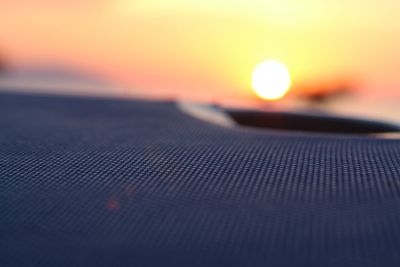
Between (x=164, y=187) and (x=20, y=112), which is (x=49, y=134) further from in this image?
(x=164, y=187)

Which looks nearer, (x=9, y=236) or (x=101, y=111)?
(x=9, y=236)

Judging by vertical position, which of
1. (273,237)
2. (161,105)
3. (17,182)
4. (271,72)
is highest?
(273,237)

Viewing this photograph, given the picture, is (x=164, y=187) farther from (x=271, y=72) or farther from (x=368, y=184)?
(x=271, y=72)

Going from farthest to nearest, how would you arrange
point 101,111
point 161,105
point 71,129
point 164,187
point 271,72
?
point 271,72 < point 161,105 < point 101,111 < point 71,129 < point 164,187

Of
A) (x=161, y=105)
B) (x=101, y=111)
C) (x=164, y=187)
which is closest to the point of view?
(x=164, y=187)

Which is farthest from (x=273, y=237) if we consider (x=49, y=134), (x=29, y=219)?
(x=49, y=134)

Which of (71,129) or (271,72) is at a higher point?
(71,129)
